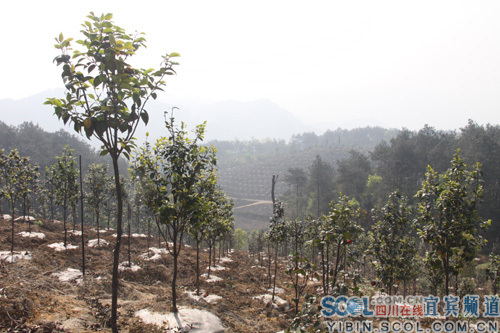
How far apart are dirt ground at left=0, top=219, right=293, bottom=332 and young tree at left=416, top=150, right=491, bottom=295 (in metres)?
5.80

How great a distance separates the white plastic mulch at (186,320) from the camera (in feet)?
25.3

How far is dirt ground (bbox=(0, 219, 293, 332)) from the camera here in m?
7.02

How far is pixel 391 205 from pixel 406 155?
52.8 meters

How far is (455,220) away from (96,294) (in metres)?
11.8

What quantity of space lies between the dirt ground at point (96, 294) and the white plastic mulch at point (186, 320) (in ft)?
0.82

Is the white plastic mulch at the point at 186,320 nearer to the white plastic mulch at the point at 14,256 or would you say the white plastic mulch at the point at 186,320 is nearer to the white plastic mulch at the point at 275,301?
the white plastic mulch at the point at 275,301

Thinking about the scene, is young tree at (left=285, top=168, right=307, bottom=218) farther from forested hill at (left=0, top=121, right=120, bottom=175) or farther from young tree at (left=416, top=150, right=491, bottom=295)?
young tree at (left=416, top=150, right=491, bottom=295)

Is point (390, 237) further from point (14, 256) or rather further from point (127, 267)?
point (14, 256)

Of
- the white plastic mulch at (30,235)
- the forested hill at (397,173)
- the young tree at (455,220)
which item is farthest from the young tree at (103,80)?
the forested hill at (397,173)

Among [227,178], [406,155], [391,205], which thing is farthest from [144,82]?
[227,178]

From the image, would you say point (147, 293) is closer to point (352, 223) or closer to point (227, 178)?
point (352, 223)

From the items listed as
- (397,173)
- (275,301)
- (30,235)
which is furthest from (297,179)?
(275,301)

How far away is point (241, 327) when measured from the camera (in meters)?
9.31

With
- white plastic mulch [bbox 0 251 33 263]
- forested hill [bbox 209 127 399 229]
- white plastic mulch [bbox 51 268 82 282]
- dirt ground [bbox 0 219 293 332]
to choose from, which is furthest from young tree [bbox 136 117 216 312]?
forested hill [bbox 209 127 399 229]
